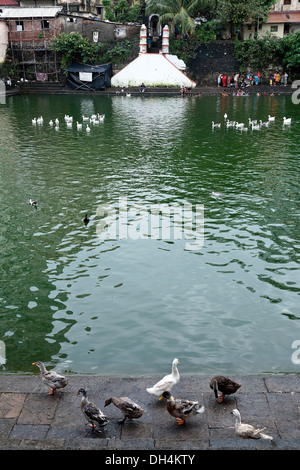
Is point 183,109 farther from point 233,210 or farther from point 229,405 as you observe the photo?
point 229,405

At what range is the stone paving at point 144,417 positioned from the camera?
590 cm

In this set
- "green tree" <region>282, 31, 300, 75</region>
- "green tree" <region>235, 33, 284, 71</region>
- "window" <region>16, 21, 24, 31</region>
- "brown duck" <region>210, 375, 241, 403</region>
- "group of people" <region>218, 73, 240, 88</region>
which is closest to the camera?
"brown duck" <region>210, 375, 241, 403</region>

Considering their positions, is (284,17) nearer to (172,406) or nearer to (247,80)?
(247,80)

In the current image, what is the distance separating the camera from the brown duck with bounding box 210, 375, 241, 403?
22.5ft

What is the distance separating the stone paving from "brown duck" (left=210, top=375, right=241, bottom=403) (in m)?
0.14

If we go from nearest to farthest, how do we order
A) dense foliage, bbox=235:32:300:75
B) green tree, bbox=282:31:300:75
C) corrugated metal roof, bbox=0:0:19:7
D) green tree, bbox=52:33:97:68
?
1. green tree, bbox=282:31:300:75
2. dense foliage, bbox=235:32:300:75
3. green tree, bbox=52:33:97:68
4. corrugated metal roof, bbox=0:0:19:7

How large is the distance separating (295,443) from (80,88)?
51.3m

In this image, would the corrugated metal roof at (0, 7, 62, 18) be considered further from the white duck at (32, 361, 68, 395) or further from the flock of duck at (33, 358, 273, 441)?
the flock of duck at (33, 358, 273, 441)

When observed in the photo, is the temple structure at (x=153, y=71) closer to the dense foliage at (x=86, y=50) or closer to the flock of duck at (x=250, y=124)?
the dense foliage at (x=86, y=50)

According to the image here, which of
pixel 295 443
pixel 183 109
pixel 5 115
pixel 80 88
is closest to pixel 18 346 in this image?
pixel 295 443

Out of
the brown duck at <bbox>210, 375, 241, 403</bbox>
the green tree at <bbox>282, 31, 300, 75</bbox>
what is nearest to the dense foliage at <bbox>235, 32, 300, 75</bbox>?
the green tree at <bbox>282, 31, 300, 75</bbox>

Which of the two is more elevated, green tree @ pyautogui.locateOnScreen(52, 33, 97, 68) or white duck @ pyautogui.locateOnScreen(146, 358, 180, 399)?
green tree @ pyautogui.locateOnScreen(52, 33, 97, 68)

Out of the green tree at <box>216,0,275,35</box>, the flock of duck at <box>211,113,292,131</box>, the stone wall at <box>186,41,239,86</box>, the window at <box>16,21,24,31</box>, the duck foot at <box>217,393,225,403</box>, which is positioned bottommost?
the duck foot at <box>217,393,225,403</box>

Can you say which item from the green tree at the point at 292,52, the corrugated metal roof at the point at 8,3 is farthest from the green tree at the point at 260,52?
the corrugated metal roof at the point at 8,3
